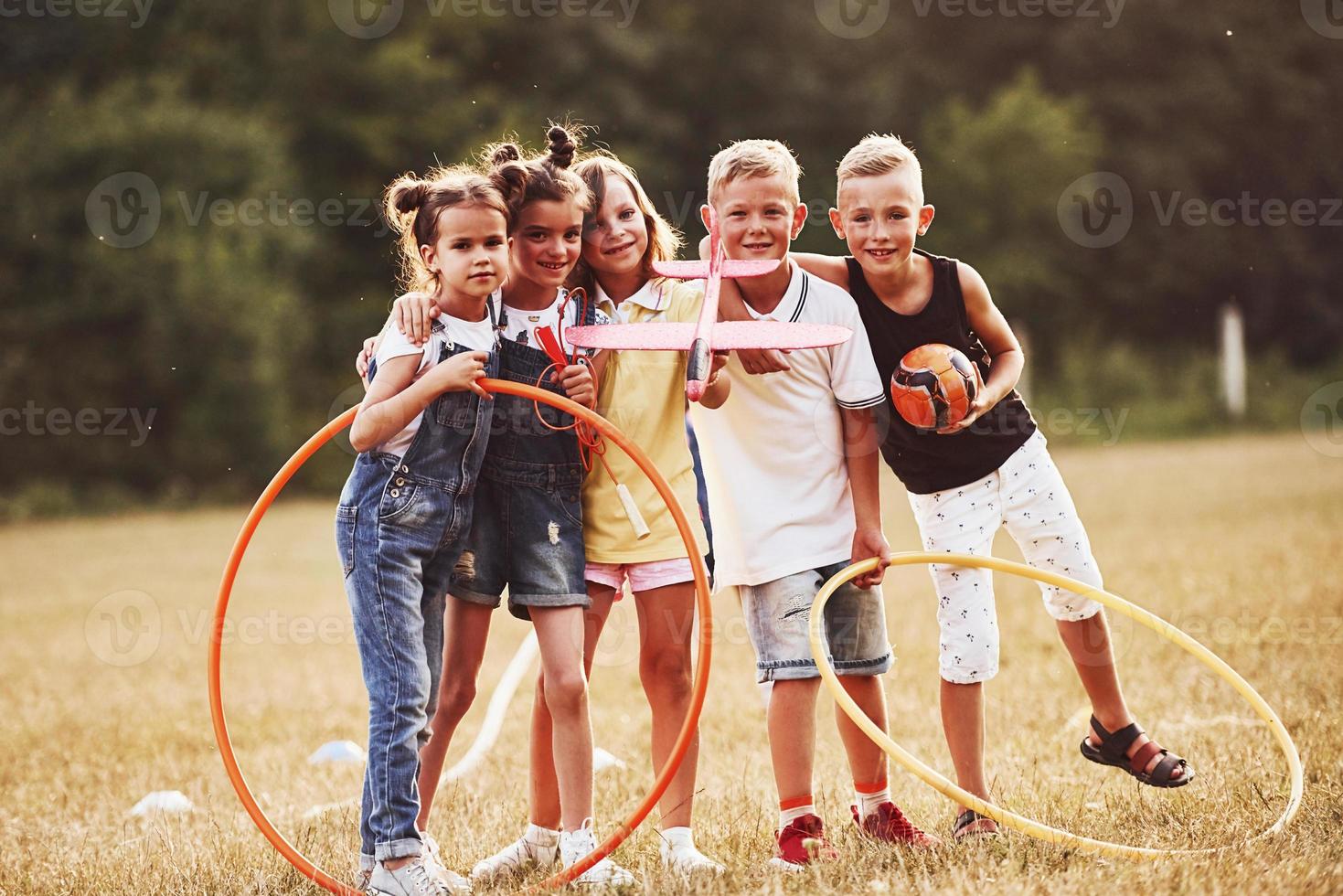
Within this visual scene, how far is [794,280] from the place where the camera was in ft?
13.0

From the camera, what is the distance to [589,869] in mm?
3676

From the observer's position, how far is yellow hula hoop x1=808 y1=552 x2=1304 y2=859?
11.4 ft

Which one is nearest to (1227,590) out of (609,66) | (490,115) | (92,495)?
(92,495)

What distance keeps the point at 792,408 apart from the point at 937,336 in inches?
20.0

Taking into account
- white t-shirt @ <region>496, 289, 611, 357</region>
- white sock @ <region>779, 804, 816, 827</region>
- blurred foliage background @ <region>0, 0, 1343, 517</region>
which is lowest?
white sock @ <region>779, 804, 816, 827</region>

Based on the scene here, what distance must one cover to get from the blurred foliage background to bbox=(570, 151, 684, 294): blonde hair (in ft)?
60.5

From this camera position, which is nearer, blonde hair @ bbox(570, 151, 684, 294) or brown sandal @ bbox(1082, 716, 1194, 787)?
blonde hair @ bbox(570, 151, 684, 294)

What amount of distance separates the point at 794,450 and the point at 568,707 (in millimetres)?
930

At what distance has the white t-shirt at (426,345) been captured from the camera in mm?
3711

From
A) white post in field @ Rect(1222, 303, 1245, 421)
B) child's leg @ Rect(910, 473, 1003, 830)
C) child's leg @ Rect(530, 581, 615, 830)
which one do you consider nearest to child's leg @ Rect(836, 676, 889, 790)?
child's leg @ Rect(910, 473, 1003, 830)

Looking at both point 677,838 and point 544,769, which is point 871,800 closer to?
point 677,838

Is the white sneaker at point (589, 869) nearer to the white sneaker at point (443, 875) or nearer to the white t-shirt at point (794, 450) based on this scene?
the white sneaker at point (443, 875)

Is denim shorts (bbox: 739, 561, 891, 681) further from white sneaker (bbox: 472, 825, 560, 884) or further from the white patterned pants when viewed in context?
white sneaker (bbox: 472, 825, 560, 884)

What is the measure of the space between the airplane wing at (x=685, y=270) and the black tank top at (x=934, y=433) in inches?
21.8
